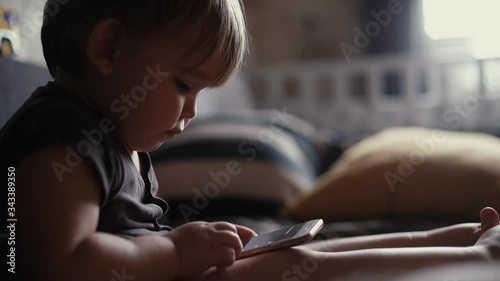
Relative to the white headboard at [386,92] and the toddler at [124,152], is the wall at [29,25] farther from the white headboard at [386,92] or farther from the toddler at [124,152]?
the white headboard at [386,92]

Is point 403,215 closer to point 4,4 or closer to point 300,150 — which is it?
point 300,150

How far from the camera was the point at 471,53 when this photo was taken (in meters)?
2.84

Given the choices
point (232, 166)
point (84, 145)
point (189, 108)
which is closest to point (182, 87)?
point (189, 108)

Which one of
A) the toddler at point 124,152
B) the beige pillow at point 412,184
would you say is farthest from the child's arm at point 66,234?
the beige pillow at point 412,184

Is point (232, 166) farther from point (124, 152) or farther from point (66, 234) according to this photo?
point (66, 234)

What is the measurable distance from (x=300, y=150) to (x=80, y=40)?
4.47 ft

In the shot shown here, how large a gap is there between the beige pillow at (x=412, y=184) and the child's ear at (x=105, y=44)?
916 millimetres

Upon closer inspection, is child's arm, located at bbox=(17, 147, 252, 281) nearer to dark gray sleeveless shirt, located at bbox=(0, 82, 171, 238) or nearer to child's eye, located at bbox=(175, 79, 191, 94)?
dark gray sleeveless shirt, located at bbox=(0, 82, 171, 238)

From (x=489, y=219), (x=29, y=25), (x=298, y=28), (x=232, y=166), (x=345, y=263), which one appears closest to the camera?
(x=345, y=263)

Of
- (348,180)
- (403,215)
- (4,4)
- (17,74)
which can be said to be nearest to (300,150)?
(348,180)

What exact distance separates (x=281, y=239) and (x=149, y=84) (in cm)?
22

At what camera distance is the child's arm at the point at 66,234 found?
534 mm

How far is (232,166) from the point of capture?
1731 mm

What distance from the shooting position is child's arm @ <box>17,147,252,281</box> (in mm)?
534
